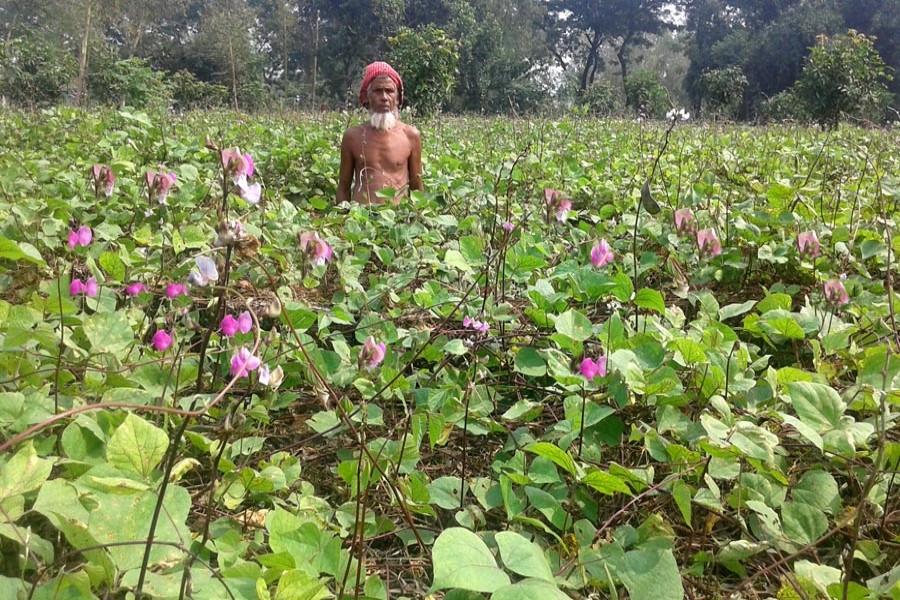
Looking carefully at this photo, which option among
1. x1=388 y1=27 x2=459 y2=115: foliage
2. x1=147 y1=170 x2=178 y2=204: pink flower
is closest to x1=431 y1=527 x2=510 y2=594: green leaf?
x1=147 y1=170 x2=178 y2=204: pink flower

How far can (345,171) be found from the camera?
14.5ft

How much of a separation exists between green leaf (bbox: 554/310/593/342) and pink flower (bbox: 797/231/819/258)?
0.93 meters

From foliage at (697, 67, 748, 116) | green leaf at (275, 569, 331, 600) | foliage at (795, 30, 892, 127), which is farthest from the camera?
foliage at (697, 67, 748, 116)

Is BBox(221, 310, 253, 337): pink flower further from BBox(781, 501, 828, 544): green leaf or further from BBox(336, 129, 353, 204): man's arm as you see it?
BBox(336, 129, 353, 204): man's arm

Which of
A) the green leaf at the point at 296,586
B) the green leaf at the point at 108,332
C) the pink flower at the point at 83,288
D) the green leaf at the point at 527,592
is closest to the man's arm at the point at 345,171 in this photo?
the pink flower at the point at 83,288

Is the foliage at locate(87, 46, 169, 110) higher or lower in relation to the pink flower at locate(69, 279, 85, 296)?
higher

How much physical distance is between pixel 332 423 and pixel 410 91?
11.2 metres

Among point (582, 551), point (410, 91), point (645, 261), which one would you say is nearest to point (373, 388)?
point (582, 551)

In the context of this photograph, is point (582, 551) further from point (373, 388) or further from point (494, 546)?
point (373, 388)

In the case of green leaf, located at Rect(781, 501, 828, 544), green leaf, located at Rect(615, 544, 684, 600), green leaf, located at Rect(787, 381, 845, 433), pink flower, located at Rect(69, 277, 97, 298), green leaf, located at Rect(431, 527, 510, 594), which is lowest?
green leaf, located at Rect(781, 501, 828, 544)

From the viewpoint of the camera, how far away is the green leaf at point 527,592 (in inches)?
32.0

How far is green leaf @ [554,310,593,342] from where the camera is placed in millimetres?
1647

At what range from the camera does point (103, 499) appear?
3.22 feet

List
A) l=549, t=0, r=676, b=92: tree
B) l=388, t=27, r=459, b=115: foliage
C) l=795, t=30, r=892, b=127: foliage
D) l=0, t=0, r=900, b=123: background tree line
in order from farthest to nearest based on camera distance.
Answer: l=549, t=0, r=676, b=92: tree
l=0, t=0, r=900, b=123: background tree line
l=795, t=30, r=892, b=127: foliage
l=388, t=27, r=459, b=115: foliage
